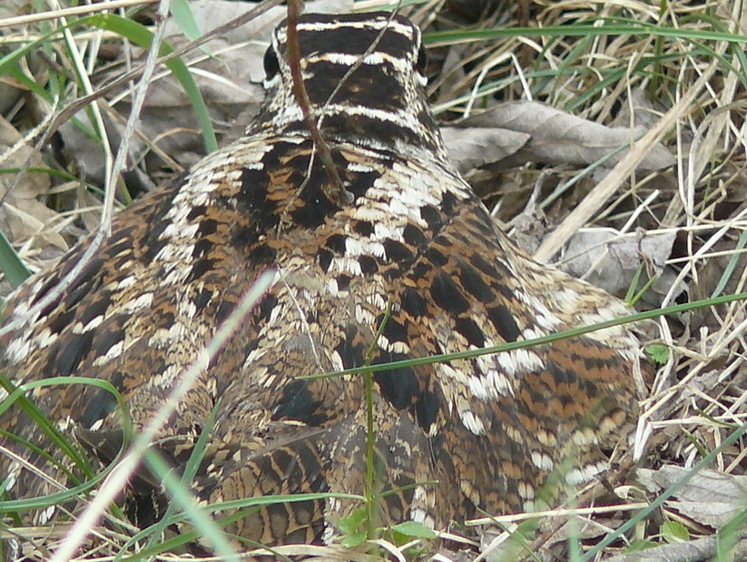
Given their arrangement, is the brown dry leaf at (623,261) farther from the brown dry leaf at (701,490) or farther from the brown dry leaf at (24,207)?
the brown dry leaf at (24,207)

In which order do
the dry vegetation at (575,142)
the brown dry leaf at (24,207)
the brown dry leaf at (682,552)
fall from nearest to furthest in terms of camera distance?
the brown dry leaf at (682,552) → the dry vegetation at (575,142) → the brown dry leaf at (24,207)

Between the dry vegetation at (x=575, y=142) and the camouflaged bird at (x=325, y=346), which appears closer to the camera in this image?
the camouflaged bird at (x=325, y=346)

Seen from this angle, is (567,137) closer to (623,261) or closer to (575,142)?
(575,142)

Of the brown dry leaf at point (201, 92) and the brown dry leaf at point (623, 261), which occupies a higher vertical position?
the brown dry leaf at point (201, 92)

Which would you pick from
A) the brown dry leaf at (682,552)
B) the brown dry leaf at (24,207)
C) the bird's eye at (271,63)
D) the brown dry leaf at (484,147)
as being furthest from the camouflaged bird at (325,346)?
the brown dry leaf at (484,147)

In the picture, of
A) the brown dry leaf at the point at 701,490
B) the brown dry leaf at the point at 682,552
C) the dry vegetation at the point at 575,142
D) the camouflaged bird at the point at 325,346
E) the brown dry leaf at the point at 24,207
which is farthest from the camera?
the brown dry leaf at the point at 24,207

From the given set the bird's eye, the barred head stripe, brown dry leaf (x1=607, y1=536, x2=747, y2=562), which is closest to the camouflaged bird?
the barred head stripe

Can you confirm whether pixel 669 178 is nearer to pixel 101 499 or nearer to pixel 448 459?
pixel 448 459
